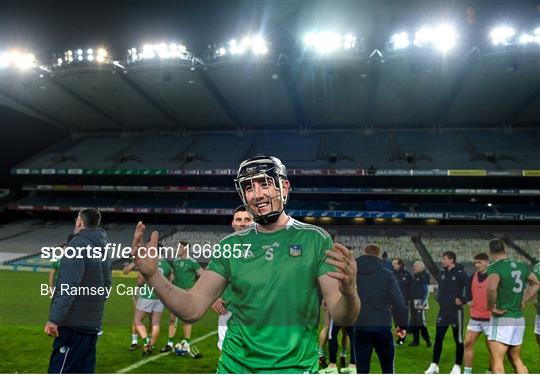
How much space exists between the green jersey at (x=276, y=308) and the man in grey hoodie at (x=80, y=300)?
236 cm

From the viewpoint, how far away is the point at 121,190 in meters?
16.3

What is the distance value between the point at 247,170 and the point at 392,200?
14844mm

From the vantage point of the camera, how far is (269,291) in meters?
1.98

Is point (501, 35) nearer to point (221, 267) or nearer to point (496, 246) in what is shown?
point (496, 246)

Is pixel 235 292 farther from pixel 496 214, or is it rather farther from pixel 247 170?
pixel 496 214

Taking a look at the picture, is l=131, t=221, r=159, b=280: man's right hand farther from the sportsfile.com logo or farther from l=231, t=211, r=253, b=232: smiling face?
l=231, t=211, r=253, b=232: smiling face

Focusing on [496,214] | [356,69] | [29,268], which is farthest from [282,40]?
[29,268]

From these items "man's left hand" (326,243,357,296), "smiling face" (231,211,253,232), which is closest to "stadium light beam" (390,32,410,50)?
"smiling face" (231,211,253,232)

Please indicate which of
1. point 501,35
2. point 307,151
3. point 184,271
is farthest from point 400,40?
point 184,271

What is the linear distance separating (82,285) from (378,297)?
11.7ft

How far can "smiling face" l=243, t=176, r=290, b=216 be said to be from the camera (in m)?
2.08

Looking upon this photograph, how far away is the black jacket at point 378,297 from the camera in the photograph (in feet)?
15.7

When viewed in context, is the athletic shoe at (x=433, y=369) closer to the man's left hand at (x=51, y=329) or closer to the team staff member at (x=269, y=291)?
the team staff member at (x=269, y=291)

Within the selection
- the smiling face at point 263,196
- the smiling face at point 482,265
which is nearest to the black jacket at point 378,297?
the smiling face at point 482,265
